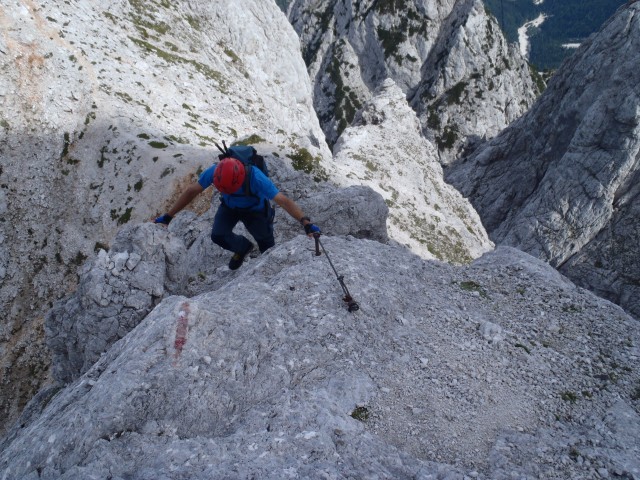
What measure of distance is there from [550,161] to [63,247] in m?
82.4

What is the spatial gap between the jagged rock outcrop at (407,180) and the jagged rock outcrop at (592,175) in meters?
24.2

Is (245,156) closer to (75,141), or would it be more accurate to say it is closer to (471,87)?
(75,141)

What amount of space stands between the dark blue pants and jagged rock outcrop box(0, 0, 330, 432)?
14.7 m

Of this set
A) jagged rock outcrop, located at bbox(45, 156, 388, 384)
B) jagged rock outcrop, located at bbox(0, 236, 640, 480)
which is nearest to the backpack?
jagged rock outcrop, located at bbox(0, 236, 640, 480)

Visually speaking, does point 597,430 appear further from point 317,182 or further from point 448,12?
point 448,12

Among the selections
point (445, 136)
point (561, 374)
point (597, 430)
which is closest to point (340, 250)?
point (561, 374)

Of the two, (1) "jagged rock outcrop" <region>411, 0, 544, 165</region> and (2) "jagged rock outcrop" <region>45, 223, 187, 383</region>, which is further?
(1) "jagged rock outcrop" <region>411, 0, 544, 165</region>

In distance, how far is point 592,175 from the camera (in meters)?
67.3

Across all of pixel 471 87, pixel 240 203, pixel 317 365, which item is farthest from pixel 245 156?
pixel 471 87

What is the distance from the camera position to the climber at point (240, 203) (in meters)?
10.3

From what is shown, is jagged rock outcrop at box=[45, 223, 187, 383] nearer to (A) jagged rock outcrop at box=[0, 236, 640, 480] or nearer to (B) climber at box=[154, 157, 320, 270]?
(B) climber at box=[154, 157, 320, 270]

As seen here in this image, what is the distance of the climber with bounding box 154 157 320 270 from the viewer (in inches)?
404

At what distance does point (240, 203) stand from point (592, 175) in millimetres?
75264

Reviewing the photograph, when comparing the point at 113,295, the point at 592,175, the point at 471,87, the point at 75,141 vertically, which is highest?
the point at 471,87
